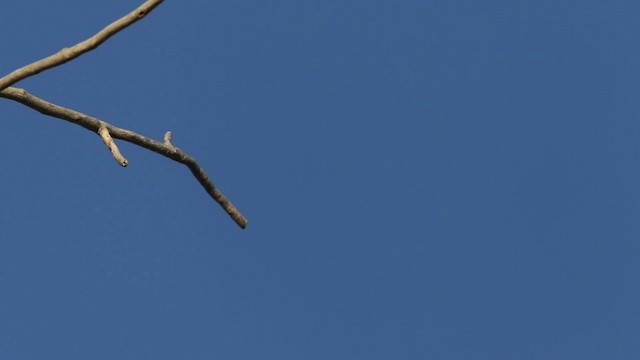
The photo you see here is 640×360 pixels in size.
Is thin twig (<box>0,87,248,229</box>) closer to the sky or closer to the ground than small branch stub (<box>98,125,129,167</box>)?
closer to the sky

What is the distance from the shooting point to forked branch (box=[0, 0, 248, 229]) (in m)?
6.31

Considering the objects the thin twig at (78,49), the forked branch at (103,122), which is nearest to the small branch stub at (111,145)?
the forked branch at (103,122)

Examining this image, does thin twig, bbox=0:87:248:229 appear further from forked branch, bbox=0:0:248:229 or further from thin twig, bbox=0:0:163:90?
thin twig, bbox=0:0:163:90

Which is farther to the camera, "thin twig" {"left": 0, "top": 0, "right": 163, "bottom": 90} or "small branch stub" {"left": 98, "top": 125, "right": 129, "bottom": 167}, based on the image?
"small branch stub" {"left": 98, "top": 125, "right": 129, "bottom": 167}

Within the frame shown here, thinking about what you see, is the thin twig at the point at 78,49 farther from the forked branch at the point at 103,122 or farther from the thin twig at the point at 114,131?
the thin twig at the point at 114,131

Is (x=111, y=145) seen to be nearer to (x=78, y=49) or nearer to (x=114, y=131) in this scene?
(x=114, y=131)

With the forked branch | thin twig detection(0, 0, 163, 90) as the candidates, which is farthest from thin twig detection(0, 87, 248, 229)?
thin twig detection(0, 0, 163, 90)

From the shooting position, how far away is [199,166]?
764cm

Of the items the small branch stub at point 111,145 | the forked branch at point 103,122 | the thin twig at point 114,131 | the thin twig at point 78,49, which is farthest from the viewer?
the thin twig at point 114,131

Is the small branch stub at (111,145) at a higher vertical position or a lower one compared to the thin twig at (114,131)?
lower

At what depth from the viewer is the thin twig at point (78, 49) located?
6.20 m

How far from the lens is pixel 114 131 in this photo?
288 inches

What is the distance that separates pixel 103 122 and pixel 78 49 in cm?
102

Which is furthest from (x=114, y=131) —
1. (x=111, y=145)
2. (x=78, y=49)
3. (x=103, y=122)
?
(x=78, y=49)
